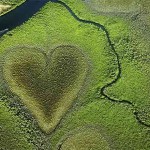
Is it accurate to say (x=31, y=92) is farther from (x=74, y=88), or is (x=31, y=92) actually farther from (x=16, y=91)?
(x=74, y=88)

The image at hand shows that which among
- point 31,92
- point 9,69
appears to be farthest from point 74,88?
point 9,69

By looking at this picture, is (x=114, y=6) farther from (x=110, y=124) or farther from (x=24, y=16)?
(x=110, y=124)

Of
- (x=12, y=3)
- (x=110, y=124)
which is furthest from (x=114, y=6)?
(x=110, y=124)

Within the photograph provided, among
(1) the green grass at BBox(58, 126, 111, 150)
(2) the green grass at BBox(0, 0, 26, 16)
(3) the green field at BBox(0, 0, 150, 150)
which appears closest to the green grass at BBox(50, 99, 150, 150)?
(3) the green field at BBox(0, 0, 150, 150)

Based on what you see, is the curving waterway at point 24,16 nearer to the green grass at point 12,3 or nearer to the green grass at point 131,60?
the green grass at point 12,3

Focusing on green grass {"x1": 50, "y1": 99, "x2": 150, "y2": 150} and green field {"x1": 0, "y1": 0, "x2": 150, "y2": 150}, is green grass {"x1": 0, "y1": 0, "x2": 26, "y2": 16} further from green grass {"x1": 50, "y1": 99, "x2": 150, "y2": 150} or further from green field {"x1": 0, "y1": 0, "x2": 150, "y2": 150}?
green grass {"x1": 50, "y1": 99, "x2": 150, "y2": 150}
